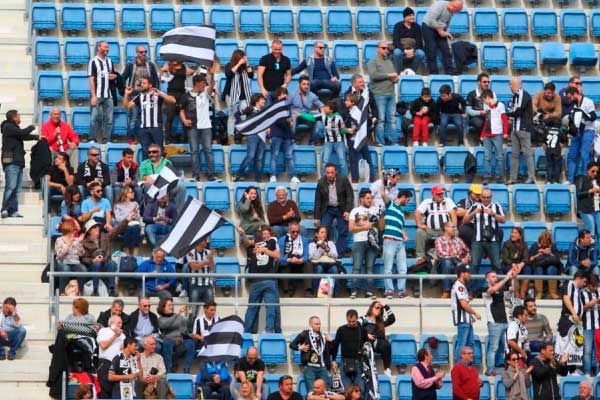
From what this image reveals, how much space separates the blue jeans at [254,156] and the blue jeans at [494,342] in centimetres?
515

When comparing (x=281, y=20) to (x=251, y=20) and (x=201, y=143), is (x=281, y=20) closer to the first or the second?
(x=251, y=20)

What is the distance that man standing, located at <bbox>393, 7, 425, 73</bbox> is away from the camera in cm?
3653

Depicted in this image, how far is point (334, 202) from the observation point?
108 ft

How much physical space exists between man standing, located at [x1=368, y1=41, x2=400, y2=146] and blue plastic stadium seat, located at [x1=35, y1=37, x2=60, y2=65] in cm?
508

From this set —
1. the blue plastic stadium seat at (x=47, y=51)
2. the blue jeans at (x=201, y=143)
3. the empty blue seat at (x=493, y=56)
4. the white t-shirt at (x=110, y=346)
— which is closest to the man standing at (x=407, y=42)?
the empty blue seat at (x=493, y=56)

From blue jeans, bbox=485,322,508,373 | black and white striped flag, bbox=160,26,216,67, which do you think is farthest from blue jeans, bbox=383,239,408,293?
black and white striped flag, bbox=160,26,216,67

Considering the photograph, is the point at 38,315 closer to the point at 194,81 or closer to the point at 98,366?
the point at 98,366

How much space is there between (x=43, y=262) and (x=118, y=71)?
5074 millimetres

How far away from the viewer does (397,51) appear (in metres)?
36.6

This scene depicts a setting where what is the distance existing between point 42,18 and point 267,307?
8.02 metres

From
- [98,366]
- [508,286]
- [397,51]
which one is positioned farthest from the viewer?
[397,51]

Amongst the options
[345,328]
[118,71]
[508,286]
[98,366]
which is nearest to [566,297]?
[508,286]

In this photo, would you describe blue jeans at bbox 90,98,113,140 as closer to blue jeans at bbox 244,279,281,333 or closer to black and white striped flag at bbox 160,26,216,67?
black and white striped flag at bbox 160,26,216,67

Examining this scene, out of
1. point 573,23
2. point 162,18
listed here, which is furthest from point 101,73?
point 573,23
